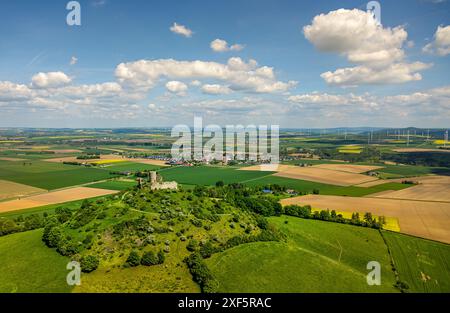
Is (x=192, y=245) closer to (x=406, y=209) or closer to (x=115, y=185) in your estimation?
(x=406, y=209)

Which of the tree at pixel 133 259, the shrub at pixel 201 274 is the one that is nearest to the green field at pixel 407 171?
the shrub at pixel 201 274

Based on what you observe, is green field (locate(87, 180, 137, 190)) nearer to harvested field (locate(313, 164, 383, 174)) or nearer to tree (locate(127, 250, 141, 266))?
tree (locate(127, 250, 141, 266))

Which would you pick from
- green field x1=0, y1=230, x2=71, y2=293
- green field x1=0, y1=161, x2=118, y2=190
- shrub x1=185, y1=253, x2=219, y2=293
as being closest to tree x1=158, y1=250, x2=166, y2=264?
shrub x1=185, y1=253, x2=219, y2=293

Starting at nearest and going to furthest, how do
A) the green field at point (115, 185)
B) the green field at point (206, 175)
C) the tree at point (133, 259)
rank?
the tree at point (133, 259), the green field at point (115, 185), the green field at point (206, 175)

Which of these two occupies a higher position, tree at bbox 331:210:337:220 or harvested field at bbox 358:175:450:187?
harvested field at bbox 358:175:450:187

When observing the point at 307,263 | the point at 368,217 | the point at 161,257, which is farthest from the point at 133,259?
the point at 368,217

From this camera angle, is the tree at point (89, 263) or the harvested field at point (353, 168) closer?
the tree at point (89, 263)

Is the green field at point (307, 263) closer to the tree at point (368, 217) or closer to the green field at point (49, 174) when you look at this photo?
the tree at point (368, 217)
